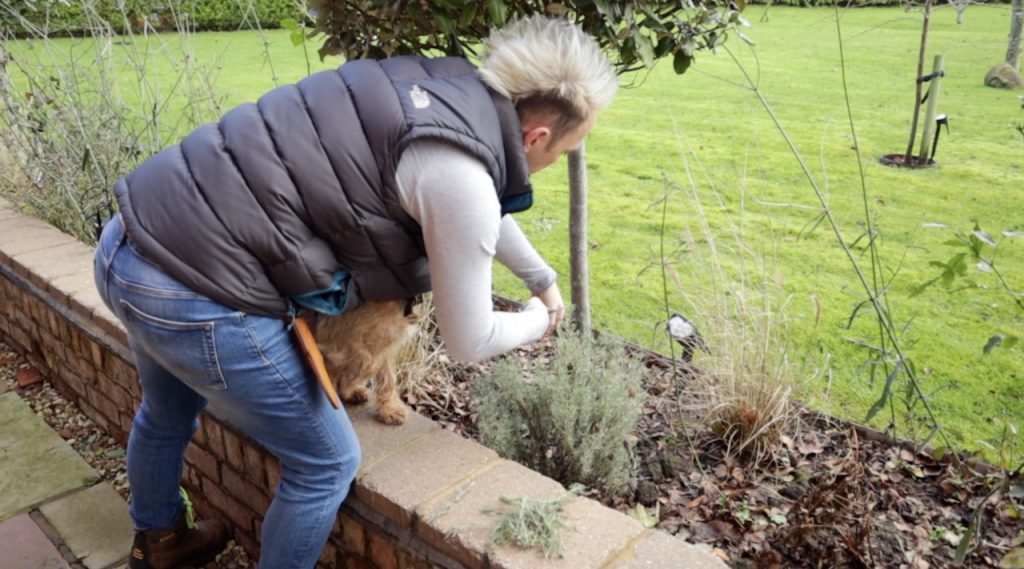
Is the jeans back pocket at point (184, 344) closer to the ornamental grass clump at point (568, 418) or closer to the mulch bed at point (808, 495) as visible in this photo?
the ornamental grass clump at point (568, 418)

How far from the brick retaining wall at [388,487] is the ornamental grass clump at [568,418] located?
279 millimetres

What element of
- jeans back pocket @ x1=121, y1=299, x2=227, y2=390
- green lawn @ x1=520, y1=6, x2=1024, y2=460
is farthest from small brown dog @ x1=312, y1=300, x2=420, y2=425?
green lawn @ x1=520, y1=6, x2=1024, y2=460

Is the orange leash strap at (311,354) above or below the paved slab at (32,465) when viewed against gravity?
above

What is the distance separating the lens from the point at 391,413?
90.7 inches

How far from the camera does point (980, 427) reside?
313cm

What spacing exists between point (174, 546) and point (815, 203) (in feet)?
16.3

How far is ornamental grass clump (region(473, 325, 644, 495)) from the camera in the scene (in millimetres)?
2391

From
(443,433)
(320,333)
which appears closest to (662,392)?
(443,433)

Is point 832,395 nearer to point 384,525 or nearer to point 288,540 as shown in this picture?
point 384,525

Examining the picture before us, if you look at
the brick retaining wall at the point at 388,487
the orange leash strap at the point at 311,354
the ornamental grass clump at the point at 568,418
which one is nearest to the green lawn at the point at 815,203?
the ornamental grass clump at the point at 568,418

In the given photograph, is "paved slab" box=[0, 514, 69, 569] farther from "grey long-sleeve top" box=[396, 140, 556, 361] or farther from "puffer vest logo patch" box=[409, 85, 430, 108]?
"puffer vest logo patch" box=[409, 85, 430, 108]

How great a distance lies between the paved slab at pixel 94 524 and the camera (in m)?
2.67

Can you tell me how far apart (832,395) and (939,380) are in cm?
55

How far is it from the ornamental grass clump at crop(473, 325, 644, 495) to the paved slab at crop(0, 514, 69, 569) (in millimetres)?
1480
